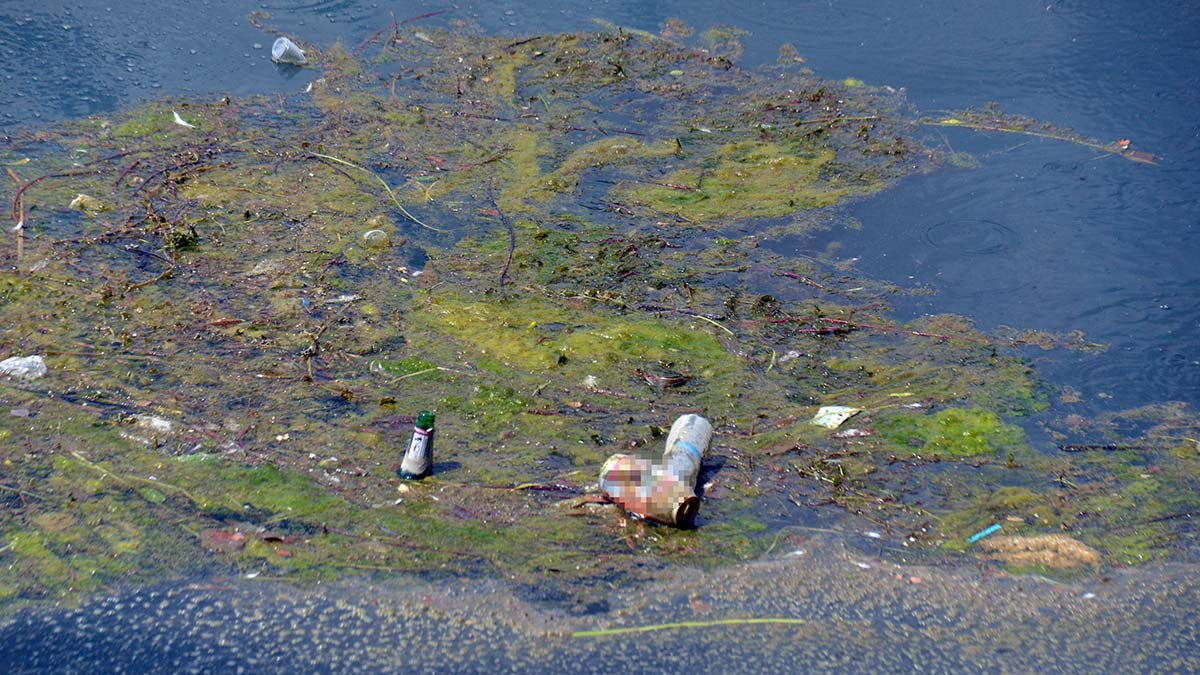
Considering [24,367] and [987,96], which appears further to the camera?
[987,96]

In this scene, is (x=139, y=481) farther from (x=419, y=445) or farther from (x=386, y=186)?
(x=386, y=186)

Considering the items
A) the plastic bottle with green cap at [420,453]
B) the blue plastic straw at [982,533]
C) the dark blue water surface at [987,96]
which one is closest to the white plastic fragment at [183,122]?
the dark blue water surface at [987,96]

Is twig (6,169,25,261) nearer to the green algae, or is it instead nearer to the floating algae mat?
the floating algae mat

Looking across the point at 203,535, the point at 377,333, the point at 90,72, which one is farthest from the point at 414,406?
the point at 90,72

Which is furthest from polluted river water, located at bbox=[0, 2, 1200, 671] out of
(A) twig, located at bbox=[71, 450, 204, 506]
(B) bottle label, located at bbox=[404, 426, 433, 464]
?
(B) bottle label, located at bbox=[404, 426, 433, 464]

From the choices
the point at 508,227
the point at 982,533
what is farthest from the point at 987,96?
the point at 982,533

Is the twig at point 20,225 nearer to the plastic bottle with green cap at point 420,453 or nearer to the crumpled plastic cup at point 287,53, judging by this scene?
the crumpled plastic cup at point 287,53
